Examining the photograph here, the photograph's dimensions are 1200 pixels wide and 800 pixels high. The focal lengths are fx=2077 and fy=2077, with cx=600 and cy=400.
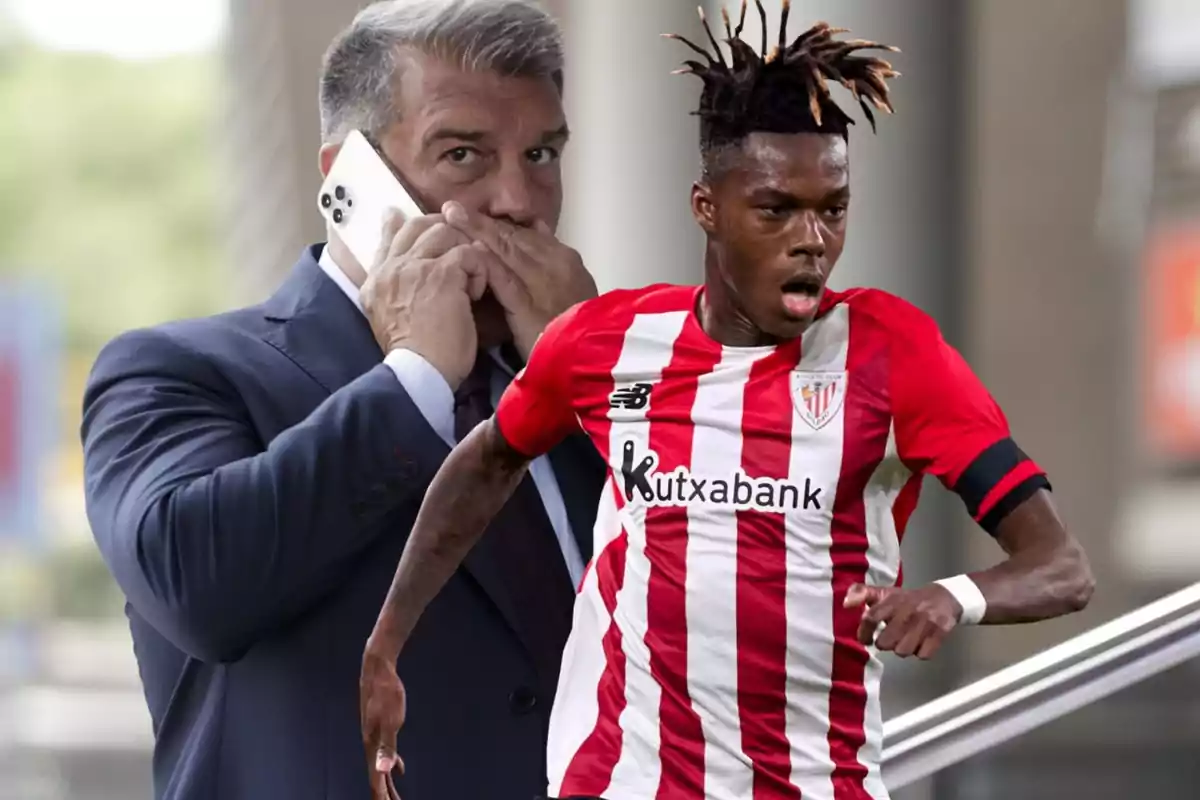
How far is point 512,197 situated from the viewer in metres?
1.73

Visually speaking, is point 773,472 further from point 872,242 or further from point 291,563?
point 872,242

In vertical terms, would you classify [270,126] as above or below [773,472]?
below

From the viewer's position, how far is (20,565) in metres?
13.6

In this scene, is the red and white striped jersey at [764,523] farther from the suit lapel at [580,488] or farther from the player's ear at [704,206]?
the suit lapel at [580,488]

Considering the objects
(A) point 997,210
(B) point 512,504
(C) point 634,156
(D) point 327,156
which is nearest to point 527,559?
(B) point 512,504

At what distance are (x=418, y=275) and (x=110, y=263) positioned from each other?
13245 millimetres

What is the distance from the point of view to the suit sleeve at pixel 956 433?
132 centimetres

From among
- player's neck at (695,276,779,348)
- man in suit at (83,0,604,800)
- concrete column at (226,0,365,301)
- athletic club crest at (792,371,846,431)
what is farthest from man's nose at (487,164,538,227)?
concrete column at (226,0,365,301)

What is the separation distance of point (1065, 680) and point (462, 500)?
0.60 meters

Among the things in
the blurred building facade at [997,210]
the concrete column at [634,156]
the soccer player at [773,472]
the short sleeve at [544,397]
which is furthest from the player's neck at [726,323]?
the concrete column at [634,156]

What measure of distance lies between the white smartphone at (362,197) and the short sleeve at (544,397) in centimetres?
30

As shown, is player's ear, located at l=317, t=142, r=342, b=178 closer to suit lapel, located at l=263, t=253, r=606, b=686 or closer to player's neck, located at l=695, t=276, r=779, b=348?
suit lapel, located at l=263, t=253, r=606, b=686

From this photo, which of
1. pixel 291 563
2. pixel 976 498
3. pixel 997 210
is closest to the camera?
pixel 976 498

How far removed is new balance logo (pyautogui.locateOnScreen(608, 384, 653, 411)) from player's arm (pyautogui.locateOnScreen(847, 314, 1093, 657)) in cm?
18
